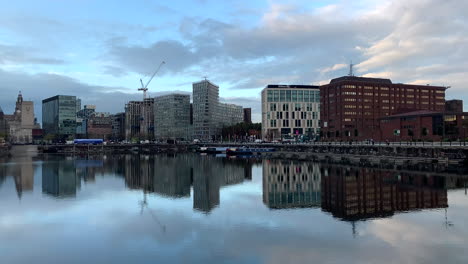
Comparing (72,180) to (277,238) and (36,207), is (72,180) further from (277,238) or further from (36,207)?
(277,238)

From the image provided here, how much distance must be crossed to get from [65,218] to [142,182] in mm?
35540

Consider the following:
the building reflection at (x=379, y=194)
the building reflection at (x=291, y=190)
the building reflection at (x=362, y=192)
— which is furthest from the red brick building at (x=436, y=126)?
the building reflection at (x=291, y=190)

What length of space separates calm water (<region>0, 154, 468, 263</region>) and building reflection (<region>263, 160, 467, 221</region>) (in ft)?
0.54

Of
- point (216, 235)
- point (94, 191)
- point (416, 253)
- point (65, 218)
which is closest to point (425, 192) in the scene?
point (416, 253)

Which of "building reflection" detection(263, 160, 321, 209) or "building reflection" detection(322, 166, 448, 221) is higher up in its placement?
"building reflection" detection(322, 166, 448, 221)

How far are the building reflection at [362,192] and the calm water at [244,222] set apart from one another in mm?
165

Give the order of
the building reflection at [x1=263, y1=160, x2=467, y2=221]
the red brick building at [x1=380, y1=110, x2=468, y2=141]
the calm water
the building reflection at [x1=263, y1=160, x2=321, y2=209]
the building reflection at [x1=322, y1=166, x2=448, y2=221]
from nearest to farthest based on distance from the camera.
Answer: the calm water → the building reflection at [x1=322, y1=166, x2=448, y2=221] → the building reflection at [x1=263, y1=160, x2=467, y2=221] → the building reflection at [x1=263, y1=160, x2=321, y2=209] → the red brick building at [x1=380, y1=110, x2=468, y2=141]

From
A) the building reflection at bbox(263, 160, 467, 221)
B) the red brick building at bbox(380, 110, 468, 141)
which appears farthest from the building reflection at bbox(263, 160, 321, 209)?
the red brick building at bbox(380, 110, 468, 141)

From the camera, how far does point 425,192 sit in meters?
55.5

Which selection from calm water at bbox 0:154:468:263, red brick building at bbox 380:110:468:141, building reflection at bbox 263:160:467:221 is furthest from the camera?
red brick building at bbox 380:110:468:141

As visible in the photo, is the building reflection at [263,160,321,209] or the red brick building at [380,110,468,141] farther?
the red brick building at [380,110,468,141]

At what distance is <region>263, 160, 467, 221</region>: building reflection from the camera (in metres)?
46.4

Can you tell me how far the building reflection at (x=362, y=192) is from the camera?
46.4 meters

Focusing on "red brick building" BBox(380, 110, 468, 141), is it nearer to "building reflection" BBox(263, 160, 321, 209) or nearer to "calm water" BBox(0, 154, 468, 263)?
"building reflection" BBox(263, 160, 321, 209)
